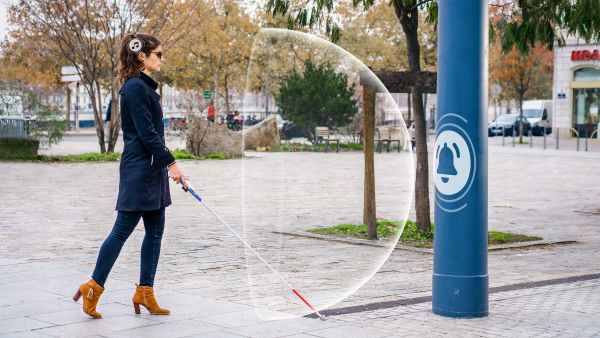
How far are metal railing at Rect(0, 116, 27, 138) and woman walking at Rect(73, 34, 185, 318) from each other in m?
16.5

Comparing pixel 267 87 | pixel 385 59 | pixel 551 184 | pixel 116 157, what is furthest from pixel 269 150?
pixel 385 59

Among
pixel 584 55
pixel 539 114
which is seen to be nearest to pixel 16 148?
pixel 584 55

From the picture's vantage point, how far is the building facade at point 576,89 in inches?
1517

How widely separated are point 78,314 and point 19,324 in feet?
1.29

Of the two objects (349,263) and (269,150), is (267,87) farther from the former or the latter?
(349,263)

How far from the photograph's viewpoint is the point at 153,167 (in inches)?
181

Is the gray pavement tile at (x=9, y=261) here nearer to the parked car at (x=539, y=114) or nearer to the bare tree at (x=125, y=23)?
the bare tree at (x=125, y=23)

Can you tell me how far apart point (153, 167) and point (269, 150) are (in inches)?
32.6

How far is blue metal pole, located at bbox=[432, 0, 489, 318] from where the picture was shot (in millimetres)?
4691

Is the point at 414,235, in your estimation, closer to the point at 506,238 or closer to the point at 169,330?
the point at 506,238

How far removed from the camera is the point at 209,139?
73.8 feet

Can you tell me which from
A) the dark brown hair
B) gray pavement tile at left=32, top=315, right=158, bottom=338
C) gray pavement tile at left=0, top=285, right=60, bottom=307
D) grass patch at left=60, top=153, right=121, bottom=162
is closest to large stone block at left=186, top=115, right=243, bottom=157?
grass patch at left=60, top=153, right=121, bottom=162

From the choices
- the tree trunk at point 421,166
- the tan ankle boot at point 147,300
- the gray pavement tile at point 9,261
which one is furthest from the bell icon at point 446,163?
the gray pavement tile at point 9,261

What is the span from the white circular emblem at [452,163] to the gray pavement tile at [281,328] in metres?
1.19
